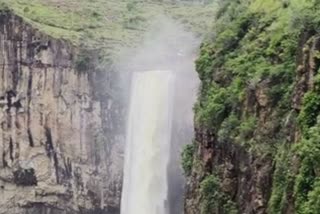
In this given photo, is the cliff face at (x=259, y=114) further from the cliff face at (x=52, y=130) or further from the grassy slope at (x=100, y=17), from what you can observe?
the grassy slope at (x=100, y=17)

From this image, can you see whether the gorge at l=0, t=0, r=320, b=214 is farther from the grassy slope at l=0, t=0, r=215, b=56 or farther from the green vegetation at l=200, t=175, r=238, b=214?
the green vegetation at l=200, t=175, r=238, b=214

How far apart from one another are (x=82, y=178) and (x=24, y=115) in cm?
458

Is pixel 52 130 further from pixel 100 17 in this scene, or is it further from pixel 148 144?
pixel 100 17

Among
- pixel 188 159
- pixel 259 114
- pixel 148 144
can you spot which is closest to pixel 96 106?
pixel 148 144

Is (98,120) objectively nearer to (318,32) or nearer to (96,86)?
(96,86)

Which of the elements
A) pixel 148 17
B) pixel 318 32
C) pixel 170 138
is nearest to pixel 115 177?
pixel 170 138

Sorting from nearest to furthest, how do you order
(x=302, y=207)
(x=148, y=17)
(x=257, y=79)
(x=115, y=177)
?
(x=302, y=207)
(x=257, y=79)
(x=115, y=177)
(x=148, y=17)

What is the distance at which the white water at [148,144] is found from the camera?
41.0 metres

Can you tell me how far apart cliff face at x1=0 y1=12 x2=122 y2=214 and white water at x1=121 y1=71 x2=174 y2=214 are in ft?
6.20

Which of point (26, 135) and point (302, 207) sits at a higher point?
point (302, 207)

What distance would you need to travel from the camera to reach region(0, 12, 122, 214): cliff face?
45219 mm

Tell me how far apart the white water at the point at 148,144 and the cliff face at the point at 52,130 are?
1890 millimetres

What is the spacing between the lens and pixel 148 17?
181 ft

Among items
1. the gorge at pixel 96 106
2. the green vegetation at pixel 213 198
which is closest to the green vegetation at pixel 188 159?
the gorge at pixel 96 106
